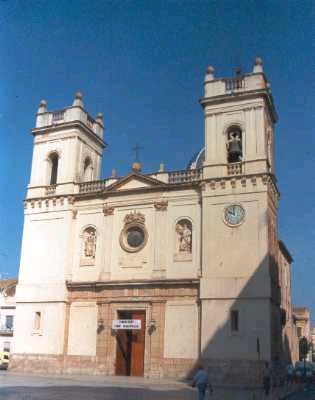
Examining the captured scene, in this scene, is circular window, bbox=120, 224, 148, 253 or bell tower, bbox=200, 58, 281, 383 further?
circular window, bbox=120, 224, 148, 253

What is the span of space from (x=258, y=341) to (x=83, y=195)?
14.2 metres

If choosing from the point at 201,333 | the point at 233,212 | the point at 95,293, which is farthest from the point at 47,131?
the point at 201,333

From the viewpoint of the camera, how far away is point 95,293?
31828 millimetres

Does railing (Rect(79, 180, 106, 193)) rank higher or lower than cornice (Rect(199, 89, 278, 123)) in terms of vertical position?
lower

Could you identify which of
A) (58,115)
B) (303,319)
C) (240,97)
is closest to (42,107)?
(58,115)

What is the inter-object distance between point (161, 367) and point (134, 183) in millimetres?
10907

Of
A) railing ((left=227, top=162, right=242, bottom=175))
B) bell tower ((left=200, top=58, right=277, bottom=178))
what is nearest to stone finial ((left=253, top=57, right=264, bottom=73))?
bell tower ((left=200, top=58, right=277, bottom=178))

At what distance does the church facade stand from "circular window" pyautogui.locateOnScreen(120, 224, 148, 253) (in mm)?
65

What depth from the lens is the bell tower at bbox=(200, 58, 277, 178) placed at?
29797 mm

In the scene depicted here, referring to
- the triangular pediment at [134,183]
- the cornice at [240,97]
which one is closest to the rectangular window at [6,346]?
the triangular pediment at [134,183]

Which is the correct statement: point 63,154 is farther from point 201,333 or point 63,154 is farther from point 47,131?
point 201,333

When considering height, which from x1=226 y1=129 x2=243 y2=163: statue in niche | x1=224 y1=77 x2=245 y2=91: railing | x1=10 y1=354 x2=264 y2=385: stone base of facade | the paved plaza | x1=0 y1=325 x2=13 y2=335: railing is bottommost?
the paved plaza

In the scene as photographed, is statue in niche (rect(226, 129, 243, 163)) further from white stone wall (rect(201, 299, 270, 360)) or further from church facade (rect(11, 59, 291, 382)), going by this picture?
white stone wall (rect(201, 299, 270, 360))

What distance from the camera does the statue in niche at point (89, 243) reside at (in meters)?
33.0
